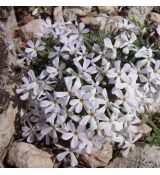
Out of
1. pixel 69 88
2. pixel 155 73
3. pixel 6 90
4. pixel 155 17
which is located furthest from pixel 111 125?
pixel 155 17

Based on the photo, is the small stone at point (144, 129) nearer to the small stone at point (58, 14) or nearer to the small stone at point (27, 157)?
the small stone at point (27, 157)

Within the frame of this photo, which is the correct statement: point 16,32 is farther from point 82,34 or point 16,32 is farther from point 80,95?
point 80,95

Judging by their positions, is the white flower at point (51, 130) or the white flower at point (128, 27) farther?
the white flower at point (128, 27)

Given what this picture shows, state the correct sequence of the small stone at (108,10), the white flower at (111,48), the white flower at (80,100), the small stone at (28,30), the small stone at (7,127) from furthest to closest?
the small stone at (108,10), the small stone at (28,30), the small stone at (7,127), the white flower at (111,48), the white flower at (80,100)

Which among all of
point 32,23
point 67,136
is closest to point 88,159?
point 67,136

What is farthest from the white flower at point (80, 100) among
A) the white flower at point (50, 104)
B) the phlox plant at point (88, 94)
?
the white flower at point (50, 104)

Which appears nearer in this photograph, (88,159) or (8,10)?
(88,159)

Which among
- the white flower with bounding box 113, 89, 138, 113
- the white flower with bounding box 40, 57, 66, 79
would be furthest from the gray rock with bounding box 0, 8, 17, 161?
the white flower with bounding box 113, 89, 138, 113
